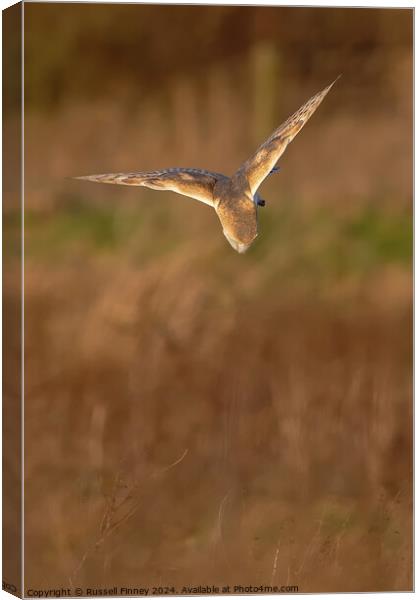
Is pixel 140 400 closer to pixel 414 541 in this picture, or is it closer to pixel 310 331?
pixel 310 331

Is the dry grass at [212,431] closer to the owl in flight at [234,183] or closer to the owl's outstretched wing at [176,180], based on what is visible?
the owl in flight at [234,183]

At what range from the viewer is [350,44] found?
8812mm

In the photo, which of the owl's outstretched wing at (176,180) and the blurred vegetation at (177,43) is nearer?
the blurred vegetation at (177,43)

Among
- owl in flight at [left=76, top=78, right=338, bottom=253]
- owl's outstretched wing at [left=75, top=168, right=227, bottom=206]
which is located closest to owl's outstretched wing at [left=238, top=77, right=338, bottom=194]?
owl in flight at [left=76, top=78, right=338, bottom=253]

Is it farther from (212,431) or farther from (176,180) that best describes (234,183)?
(212,431)

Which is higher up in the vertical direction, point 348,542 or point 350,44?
point 350,44

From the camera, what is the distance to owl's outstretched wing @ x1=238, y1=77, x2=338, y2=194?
8.55 m

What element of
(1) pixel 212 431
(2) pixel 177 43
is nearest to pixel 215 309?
(1) pixel 212 431

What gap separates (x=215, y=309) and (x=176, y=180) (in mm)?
766

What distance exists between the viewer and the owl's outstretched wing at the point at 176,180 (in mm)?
8586

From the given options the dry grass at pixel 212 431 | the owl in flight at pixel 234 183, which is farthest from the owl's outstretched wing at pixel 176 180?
the dry grass at pixel 212 431

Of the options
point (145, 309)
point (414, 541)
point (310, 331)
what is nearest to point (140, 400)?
point (145, 309)

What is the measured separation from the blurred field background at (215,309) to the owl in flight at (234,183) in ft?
0.21

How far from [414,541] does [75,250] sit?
261 centimetres
